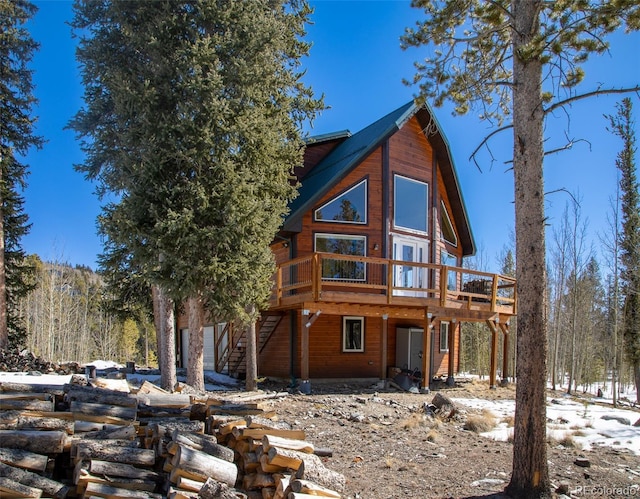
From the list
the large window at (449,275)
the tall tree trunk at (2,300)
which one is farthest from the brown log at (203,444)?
the tall tree trunk at (2,300)

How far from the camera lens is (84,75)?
484 inches

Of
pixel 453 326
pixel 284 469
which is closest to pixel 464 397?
pixel 453 326

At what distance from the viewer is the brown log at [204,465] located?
510 centimetres

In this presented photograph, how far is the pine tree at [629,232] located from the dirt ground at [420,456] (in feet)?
54.8

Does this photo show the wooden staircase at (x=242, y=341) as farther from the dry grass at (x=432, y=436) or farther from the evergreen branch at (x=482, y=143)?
the evergreen branch at (x=482, y=143)

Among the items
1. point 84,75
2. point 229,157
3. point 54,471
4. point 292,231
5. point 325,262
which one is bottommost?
point 54,471

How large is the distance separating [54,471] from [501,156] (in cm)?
721

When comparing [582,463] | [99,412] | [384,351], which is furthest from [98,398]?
[384,351]

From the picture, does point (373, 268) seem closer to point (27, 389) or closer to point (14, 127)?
point (27, 389)

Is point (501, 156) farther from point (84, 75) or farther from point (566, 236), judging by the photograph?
point (566, 236)

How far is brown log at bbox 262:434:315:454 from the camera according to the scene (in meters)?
5.41

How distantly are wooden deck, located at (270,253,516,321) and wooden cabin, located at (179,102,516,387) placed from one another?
0.04m

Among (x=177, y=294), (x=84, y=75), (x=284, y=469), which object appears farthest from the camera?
(x=84, y=75)

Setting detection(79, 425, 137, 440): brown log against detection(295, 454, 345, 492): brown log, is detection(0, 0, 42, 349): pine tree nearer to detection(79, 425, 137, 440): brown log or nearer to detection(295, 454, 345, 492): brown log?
detection(79, 425, 137, 440): brown log
